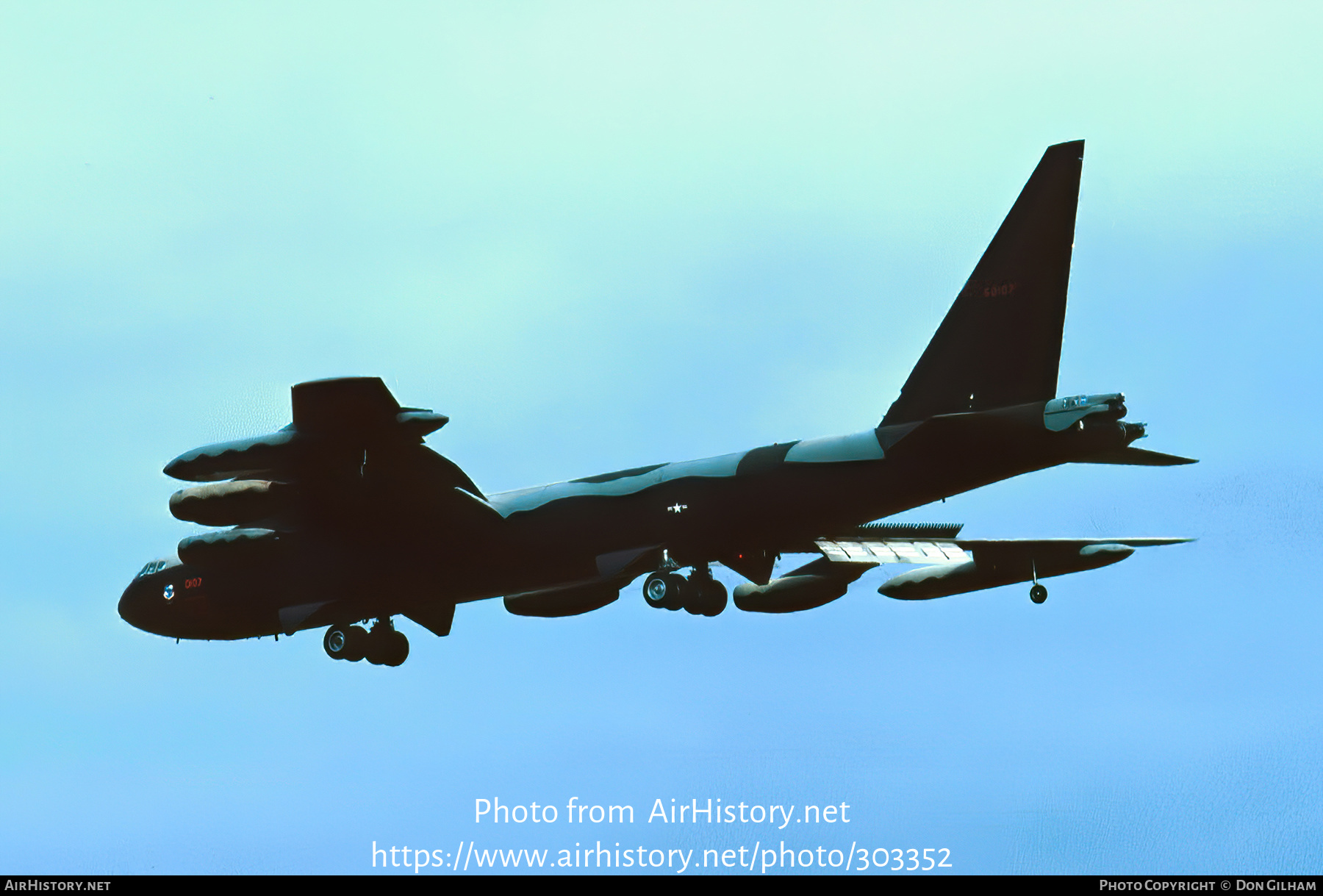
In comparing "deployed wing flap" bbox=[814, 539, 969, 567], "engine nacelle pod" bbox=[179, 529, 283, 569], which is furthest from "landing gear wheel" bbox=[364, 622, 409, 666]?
"deployed wing flap" bbox=[814, 539, 969, 567]

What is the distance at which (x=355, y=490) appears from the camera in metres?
26.4

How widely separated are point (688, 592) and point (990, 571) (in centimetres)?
678

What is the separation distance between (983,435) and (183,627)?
16930mm

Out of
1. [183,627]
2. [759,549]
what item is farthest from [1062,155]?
[183,627]

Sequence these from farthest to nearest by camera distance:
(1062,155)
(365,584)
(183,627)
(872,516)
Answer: (183,627)
(365,584)
(872,516)
(1062,155)

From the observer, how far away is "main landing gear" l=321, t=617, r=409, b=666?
29188 millimetres

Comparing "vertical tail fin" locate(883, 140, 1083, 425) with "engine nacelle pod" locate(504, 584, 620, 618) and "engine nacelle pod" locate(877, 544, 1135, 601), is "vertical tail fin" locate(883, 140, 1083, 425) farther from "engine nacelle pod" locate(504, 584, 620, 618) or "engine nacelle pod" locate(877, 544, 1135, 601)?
"engine nacelle pod" locate(504, 584, 620, 618)

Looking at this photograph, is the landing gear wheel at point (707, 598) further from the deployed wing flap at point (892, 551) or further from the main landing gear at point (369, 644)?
the main landing gear at point (369, 644)

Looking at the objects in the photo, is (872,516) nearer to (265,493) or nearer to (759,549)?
(759,549)

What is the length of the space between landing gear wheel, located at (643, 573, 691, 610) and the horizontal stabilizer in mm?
7414

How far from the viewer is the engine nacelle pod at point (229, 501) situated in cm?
2597

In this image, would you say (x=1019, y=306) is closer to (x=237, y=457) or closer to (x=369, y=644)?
(x=237, y=457)

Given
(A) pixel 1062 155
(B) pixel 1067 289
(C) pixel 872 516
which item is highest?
(A) pixel 1062 155

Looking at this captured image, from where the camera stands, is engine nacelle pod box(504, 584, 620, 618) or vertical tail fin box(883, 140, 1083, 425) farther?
engine nacelle pod box(504, 584, 620, 618)
